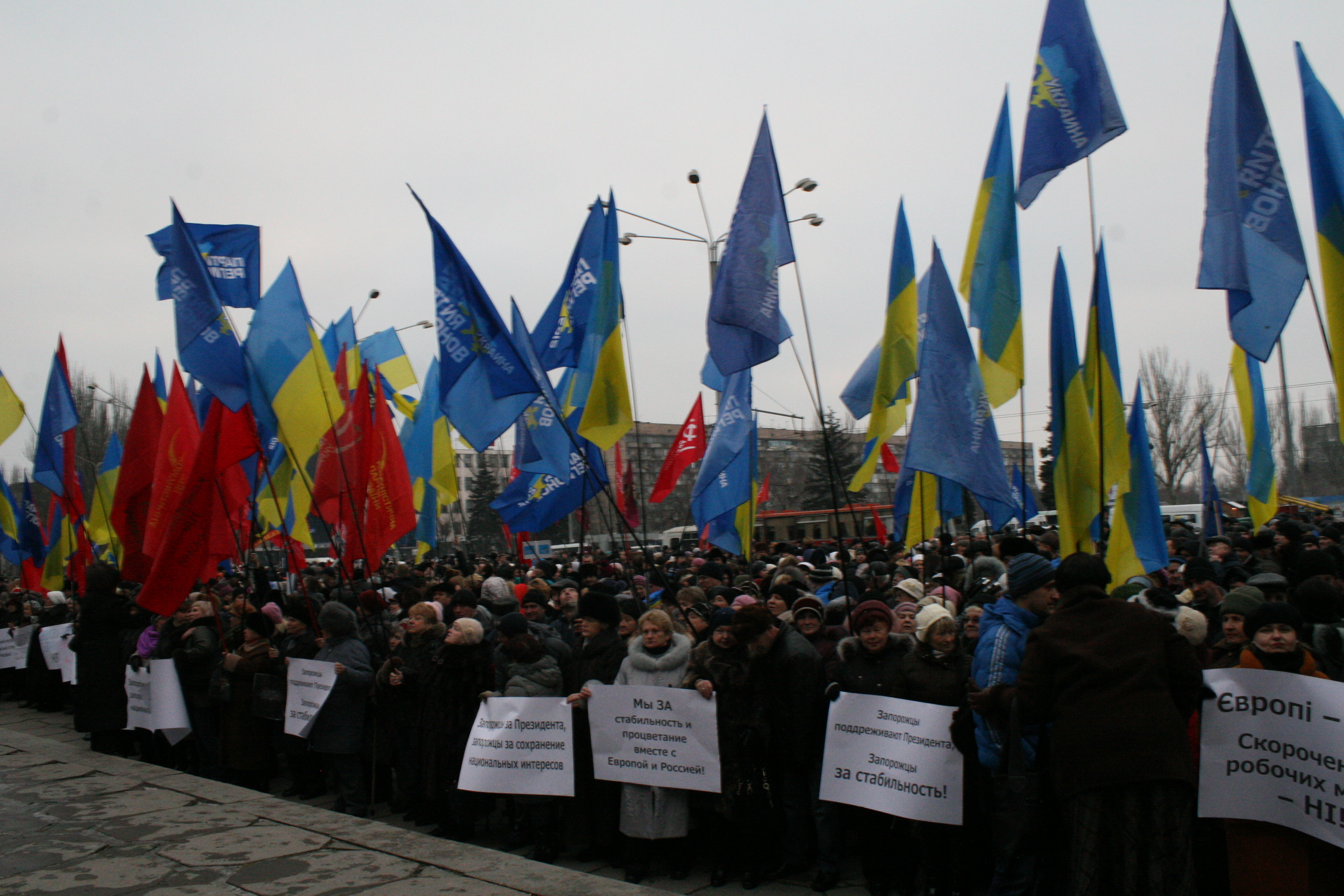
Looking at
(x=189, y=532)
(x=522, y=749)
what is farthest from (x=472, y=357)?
(x=522, y=749)

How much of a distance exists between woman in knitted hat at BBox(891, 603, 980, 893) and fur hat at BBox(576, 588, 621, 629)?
2.08 metres

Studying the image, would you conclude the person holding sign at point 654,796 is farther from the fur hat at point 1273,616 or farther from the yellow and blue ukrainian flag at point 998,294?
the yellow and blue ukrainian flag at point 998,294

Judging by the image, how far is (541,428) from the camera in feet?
33.7

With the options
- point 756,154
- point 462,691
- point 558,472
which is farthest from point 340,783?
point 756,154

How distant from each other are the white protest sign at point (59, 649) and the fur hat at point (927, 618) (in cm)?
1096

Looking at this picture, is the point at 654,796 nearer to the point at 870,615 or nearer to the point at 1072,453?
the point at 870,615

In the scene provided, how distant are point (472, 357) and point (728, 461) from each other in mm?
3278

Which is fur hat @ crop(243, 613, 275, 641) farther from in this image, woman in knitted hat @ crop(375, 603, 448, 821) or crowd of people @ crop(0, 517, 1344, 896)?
woman in knitted hat @ crop(375, 603, 448, 821)

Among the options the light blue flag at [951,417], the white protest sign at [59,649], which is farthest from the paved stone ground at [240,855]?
the white protest sign at [59,649]

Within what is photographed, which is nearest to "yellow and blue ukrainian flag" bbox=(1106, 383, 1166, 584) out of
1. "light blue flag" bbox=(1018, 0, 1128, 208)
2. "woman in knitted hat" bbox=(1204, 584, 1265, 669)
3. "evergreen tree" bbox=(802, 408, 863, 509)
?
"light blue flag" bbox=(1018, 0, 1128, 208)

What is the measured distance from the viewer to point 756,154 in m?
7.60

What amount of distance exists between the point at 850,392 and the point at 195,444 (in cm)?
759

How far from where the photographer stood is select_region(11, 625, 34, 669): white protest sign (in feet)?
47.5

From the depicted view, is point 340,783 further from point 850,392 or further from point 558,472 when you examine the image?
point 850,392
